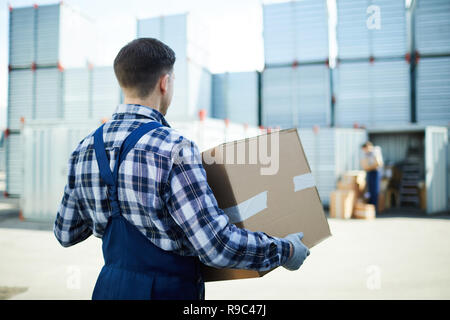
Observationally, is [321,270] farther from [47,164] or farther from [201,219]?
[47,164]

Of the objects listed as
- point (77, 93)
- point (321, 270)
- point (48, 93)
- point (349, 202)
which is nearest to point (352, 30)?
point (349, 202)

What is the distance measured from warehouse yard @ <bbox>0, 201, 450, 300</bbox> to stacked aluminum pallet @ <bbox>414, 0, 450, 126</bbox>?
536cm

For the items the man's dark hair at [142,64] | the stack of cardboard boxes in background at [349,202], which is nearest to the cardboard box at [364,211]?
the stack of cardboard boxes in background at [349,202]

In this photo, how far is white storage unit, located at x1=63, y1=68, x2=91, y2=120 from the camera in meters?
11.6

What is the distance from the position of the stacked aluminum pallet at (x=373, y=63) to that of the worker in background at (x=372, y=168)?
2.74 m

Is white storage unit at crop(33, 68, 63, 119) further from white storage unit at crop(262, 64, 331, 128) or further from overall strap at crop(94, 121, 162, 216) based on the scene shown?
overall strap at crop(94, 121, 162, 216)

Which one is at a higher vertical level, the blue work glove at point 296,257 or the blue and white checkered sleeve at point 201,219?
the blue and white checkered sleeve at point 201,219

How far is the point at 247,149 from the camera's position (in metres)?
1.45

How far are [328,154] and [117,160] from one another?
972cm

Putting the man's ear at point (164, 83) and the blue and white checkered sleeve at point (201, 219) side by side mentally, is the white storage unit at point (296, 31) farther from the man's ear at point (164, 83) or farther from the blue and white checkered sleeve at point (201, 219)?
the blue and white checkered sleeve at point (201, 219)

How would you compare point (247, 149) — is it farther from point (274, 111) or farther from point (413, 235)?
point (274, 111)

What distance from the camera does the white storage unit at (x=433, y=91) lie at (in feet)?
35.7

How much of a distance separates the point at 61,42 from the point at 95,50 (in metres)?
1.79

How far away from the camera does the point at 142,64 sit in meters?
1.23
